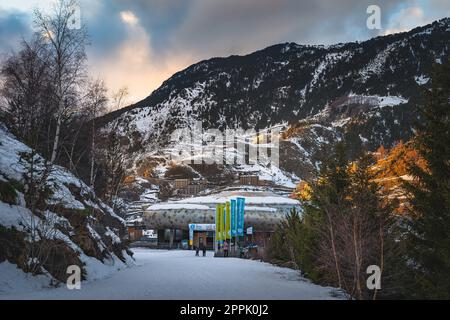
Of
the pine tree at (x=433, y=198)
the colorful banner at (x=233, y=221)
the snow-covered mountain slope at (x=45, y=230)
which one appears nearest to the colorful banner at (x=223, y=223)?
the colorful banner at (x=233, y=221)

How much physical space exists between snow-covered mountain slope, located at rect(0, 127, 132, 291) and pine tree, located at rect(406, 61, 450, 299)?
30.6ft

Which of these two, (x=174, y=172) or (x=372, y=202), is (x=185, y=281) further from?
(x=174, y=172)

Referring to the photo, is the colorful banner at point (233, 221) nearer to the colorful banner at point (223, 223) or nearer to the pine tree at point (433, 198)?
the colorful banner at point (223, 223)

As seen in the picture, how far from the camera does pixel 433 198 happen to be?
35.9 feet

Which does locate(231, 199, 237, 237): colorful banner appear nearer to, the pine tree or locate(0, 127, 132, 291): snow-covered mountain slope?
locate(0, 127, 132, 291): snow-covered mountain slope

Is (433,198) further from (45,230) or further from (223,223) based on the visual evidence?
(223,223)

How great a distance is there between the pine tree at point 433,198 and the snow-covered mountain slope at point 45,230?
9337 mm

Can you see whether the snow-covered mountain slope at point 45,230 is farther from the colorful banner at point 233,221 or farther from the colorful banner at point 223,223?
the colorful banner at point 233,221

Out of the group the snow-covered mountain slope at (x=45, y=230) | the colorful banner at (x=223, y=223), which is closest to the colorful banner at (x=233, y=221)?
the colorful banner at (x=223, y=223)

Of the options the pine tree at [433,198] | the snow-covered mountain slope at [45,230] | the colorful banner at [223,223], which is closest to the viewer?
the pine tree at [433,198]

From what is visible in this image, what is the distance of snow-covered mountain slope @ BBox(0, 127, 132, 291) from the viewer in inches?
446

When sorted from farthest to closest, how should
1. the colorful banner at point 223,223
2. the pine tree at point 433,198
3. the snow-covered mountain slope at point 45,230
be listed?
1. the colorful banner at point 223,223
2. the snow-covered mountain slope at point 45,230
3. the pine tree at point 433,198

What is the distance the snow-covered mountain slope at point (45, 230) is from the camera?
37.2 ft

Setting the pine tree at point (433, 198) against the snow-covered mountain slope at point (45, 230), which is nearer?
the pine tree at point (433, 198)
